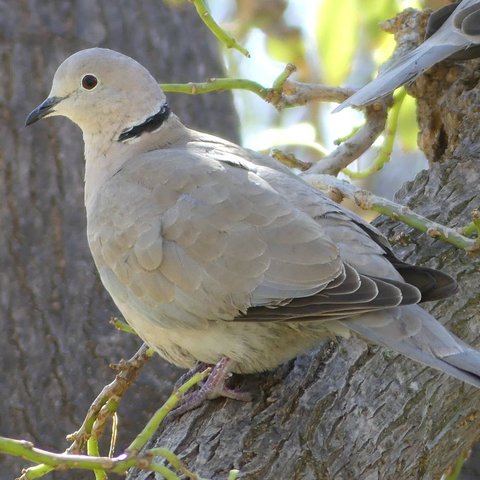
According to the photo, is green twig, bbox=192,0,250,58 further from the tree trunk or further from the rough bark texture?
the rough bark texture

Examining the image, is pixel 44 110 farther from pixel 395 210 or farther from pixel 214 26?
pixel 395 210

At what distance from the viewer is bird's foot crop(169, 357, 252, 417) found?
2650 mm

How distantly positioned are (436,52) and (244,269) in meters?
1.20

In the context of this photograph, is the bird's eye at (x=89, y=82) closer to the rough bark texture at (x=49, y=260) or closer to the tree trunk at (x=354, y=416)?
the rough bark texture at (x=49, y=260)

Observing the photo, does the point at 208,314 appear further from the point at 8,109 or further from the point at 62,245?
the point at 8,109

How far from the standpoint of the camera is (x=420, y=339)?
238 cm

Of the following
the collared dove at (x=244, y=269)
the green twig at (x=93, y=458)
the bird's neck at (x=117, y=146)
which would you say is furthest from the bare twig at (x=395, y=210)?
the green twig at (x=93, y=458)

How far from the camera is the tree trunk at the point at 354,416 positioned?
245cm

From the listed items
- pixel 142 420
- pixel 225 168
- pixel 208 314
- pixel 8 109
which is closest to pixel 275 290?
pixel 208 314

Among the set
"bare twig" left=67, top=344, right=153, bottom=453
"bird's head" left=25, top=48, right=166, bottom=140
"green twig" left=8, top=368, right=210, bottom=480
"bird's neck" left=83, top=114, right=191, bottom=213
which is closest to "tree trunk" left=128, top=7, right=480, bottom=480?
"bare twig" left=67, top=344, right=153, bottom=453

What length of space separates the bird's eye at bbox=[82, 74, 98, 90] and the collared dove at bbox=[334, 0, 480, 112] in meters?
0.72

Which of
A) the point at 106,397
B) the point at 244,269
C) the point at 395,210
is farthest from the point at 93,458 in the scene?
the point at 395,210

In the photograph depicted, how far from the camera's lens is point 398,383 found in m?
2.60

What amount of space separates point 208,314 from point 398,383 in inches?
19.5
